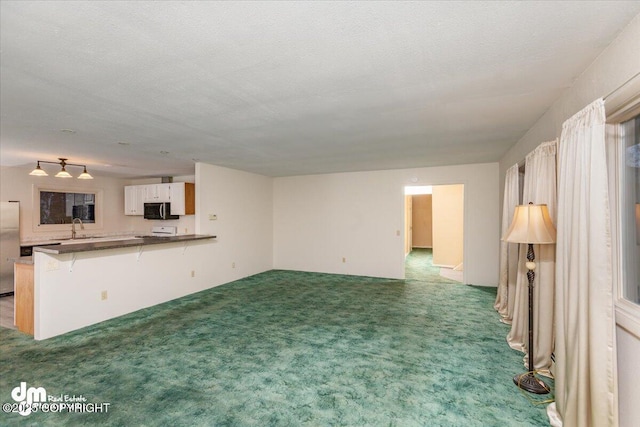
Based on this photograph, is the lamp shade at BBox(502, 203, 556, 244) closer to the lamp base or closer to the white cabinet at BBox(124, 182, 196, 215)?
the lamp base

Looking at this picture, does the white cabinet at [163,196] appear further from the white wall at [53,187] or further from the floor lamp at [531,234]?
the floor lamp at [531,234]

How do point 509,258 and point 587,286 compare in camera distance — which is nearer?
point 587,286

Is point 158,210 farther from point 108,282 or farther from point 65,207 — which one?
point 108,282

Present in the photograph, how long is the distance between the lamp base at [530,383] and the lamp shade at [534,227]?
114 cm

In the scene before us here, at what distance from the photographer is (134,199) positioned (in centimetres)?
724

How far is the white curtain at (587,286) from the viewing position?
5.43 feet

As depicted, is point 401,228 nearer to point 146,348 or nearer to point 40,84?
point 146,348

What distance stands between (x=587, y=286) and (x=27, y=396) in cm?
410

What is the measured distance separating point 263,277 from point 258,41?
221 inches

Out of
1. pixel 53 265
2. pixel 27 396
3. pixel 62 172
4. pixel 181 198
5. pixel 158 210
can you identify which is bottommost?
pixel 27 396

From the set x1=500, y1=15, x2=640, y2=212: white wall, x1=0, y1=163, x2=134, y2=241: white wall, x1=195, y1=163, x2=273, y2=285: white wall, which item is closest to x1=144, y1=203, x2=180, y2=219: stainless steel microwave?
x1=0, y1=163, x2=134, y2=241: white wall

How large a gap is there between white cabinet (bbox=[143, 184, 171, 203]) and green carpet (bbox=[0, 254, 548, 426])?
117 inches

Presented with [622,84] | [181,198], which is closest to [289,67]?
[622,84]

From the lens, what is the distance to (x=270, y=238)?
24.8ft
